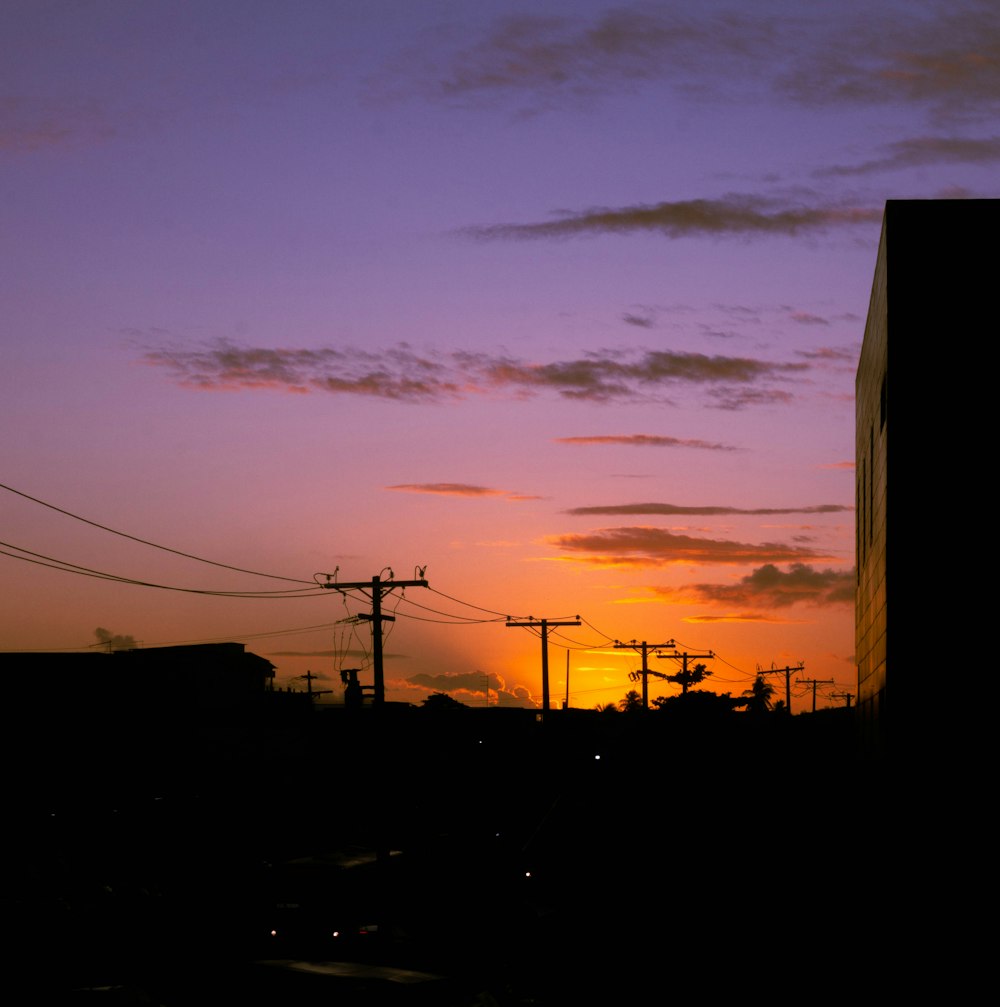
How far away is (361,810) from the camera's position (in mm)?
73250

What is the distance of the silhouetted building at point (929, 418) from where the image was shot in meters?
19.1

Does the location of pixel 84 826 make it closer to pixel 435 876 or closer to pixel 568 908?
pixel 435 876

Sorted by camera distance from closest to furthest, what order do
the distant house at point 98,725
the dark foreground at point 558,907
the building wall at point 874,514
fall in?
1. the building wall at point 874,514
2. the dark foreground at point 558,907
3. the distant house at point 98,725

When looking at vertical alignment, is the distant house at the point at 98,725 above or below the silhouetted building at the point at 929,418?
below

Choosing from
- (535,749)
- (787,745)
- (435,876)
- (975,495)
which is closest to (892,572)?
(975,495)

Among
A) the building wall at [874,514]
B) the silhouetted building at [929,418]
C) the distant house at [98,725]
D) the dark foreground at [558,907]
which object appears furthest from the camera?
the distant house at [98,725]

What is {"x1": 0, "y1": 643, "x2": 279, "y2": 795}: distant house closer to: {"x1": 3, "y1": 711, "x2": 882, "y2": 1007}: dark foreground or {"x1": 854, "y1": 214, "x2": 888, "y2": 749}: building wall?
{"x1": 3, "y1": 711, "x2": 882, "y2": 1007}: dark foreground

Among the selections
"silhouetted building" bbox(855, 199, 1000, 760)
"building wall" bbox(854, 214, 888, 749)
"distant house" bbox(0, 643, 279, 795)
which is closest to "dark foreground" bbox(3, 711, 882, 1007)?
"building wall" bbox(854, 214, 888, 749)

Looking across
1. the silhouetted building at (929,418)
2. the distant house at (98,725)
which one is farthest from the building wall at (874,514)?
the distant house at (98,725)

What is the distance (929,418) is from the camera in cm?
1931

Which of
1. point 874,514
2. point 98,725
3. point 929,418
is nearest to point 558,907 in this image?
point 874,514

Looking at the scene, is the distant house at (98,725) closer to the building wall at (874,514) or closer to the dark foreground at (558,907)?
the dark foreground at (558,907)

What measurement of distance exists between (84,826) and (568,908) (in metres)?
37.3

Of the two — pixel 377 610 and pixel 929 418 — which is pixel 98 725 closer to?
pixel 377 610
